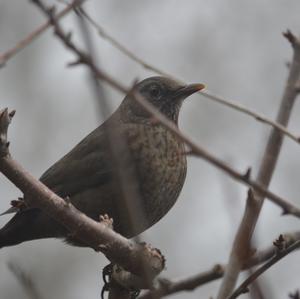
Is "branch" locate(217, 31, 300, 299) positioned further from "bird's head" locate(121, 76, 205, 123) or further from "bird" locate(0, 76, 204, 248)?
"bird's head" locate(121, 76, 205, 123)

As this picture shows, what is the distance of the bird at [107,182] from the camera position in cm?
504


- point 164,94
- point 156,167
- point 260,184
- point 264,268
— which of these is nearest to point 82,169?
point 156,167

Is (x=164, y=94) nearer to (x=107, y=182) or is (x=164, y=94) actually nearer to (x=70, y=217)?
(x=107, y=182)

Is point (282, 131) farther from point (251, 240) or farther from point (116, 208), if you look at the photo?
point (116, 208)

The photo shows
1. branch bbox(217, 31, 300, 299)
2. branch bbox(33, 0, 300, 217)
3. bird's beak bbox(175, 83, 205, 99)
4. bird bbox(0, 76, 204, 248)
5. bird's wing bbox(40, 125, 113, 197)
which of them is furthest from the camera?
bird's beak bbox(175, 83, 205, 99)

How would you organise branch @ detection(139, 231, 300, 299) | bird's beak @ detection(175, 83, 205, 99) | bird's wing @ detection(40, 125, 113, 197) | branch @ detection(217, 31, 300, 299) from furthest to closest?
1. bird's beak @ detection(175, 83, 205, 99)
2. bird's wing @ detection(40, 125, 113, 197)
3. branch @ detection(139, 231, 300, 299)
4. branch @ detection(217, 31, 300, 299)

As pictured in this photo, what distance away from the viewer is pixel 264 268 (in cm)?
228

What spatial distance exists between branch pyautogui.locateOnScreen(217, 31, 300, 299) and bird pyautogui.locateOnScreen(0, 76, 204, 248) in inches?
85.9

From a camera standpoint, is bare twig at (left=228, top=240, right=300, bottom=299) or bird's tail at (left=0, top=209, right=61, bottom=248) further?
bird's tail at (left=0, top=209, right=61, bottom=248)

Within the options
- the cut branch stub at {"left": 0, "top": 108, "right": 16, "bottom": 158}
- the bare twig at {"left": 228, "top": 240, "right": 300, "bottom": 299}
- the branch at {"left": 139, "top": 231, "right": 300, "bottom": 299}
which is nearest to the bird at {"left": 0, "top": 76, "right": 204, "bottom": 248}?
the branch at {"left": 139, "top": 231, "right": 300, "bottom": 299}

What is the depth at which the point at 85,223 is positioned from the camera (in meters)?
3.44

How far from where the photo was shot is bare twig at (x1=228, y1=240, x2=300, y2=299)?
2.28 meters

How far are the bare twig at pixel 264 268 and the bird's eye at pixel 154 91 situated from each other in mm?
3647

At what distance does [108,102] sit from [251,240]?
1.93ft
